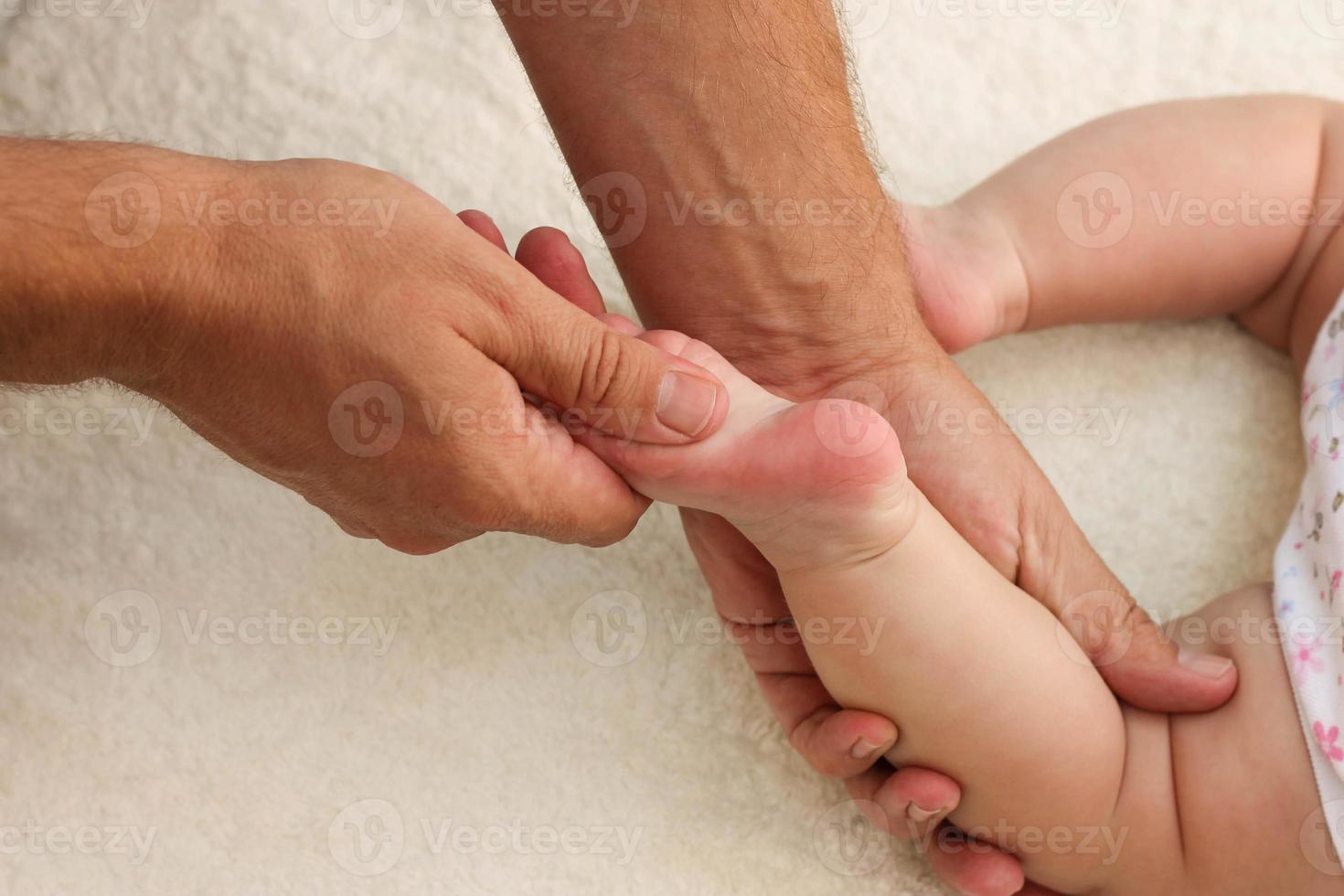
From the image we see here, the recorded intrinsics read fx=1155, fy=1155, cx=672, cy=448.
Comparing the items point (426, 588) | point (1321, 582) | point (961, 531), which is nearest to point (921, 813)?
point (961, 531)

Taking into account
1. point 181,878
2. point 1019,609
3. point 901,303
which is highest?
point 901,303

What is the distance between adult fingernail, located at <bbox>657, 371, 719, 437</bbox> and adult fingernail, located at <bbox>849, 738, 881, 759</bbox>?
0.31m

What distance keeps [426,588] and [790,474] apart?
45 cm

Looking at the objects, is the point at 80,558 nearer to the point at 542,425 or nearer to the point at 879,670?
the point at 542,425

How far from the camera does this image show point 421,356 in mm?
819

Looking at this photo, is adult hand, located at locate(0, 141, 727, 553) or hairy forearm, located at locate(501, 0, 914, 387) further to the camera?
hairy forearm, located at locate(501, 0, 914, 387)

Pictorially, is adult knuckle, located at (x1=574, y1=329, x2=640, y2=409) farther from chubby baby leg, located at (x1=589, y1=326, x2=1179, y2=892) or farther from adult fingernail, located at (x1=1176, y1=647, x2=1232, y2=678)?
adult fingernail, located at (x1=1176, y1=647, x2=1232, y2=678)

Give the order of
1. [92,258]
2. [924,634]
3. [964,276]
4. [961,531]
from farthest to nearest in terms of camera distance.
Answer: [964,276]
[961,531]
[924,634]
[92,258]

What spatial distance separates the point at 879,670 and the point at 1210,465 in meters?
0.52

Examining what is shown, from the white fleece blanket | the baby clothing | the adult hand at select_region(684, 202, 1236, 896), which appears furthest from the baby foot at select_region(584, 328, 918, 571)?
the baby clothing

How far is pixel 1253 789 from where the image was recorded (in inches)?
37.4

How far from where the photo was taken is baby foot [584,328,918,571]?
2.74 ft

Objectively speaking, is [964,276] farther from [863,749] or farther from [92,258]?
[92,258]

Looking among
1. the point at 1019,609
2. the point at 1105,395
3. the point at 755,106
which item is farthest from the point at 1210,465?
the point at 755,106
